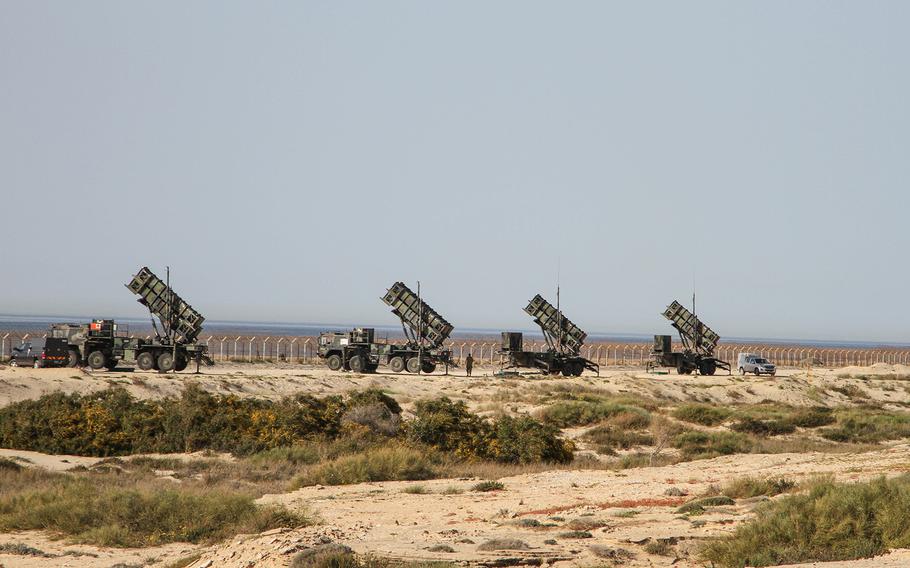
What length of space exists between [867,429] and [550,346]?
2802 cm

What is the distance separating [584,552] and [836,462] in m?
11.8

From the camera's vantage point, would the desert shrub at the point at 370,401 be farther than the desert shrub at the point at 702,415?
No

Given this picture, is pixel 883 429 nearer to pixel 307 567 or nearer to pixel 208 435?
pixel 208 435

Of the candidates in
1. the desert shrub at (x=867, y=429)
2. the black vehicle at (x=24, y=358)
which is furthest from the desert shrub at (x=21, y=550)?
the black vehicle at (x=24, y=358)

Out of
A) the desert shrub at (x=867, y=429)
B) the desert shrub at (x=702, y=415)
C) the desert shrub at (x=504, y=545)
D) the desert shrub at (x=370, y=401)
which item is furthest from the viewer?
the desert shrub at (x=702, y=415)

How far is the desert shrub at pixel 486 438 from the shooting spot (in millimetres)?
27828

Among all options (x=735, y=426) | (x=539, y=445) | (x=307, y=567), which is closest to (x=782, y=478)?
(x=539, y=445)

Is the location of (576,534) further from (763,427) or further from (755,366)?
(755,366)

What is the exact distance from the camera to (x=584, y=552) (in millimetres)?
14273

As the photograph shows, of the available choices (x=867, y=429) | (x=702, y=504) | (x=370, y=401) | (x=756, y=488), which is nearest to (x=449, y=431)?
(x=370, y=401)

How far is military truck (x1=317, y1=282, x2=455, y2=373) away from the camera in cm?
5703

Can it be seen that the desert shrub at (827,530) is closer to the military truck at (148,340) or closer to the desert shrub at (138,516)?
the desert shrub at (138,516)

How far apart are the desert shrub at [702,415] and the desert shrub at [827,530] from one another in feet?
77.9

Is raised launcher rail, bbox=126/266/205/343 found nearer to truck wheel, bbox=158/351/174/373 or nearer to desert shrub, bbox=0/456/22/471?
truck wheel, bbox=158/351/174/373
